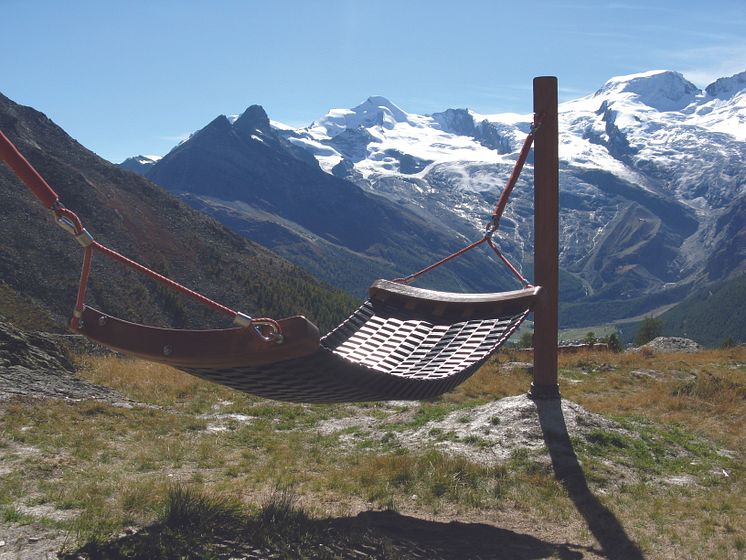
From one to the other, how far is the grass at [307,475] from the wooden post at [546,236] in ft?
4.31

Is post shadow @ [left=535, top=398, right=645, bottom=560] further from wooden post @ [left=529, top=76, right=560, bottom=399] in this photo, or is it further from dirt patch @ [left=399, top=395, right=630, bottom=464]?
wooden post @ [left=529, top=76, right=560, bottom=399]

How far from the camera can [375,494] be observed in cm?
899

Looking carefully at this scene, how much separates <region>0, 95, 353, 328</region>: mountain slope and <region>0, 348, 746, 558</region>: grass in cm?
4839

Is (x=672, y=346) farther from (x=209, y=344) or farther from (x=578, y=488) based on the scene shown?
(x=209, y=344)

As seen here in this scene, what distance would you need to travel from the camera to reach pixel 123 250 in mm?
81062

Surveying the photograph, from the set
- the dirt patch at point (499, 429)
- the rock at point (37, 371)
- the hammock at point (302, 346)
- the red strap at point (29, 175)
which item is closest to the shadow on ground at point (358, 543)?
the hammock at point (302, 346)

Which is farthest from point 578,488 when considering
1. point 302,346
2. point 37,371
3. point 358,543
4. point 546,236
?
point 37,371

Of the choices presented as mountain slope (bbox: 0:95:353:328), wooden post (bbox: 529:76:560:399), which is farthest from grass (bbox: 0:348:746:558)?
mountain slope (bbox: 0:95:353:328)

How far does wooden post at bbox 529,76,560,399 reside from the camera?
38.0 feet

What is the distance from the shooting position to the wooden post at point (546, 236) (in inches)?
456

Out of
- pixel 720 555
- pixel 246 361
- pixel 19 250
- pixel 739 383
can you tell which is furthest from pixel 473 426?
pixel 19 250

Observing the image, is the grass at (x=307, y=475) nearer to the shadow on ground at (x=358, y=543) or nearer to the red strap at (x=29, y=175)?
the shadow on ground at (x=358, y=543)

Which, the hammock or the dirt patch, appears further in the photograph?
the dirt patch

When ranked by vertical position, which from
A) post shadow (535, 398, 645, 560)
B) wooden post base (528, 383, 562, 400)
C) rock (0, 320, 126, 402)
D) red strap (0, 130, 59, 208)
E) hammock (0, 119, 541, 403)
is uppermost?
red strap (0, 130, 59, 208)
